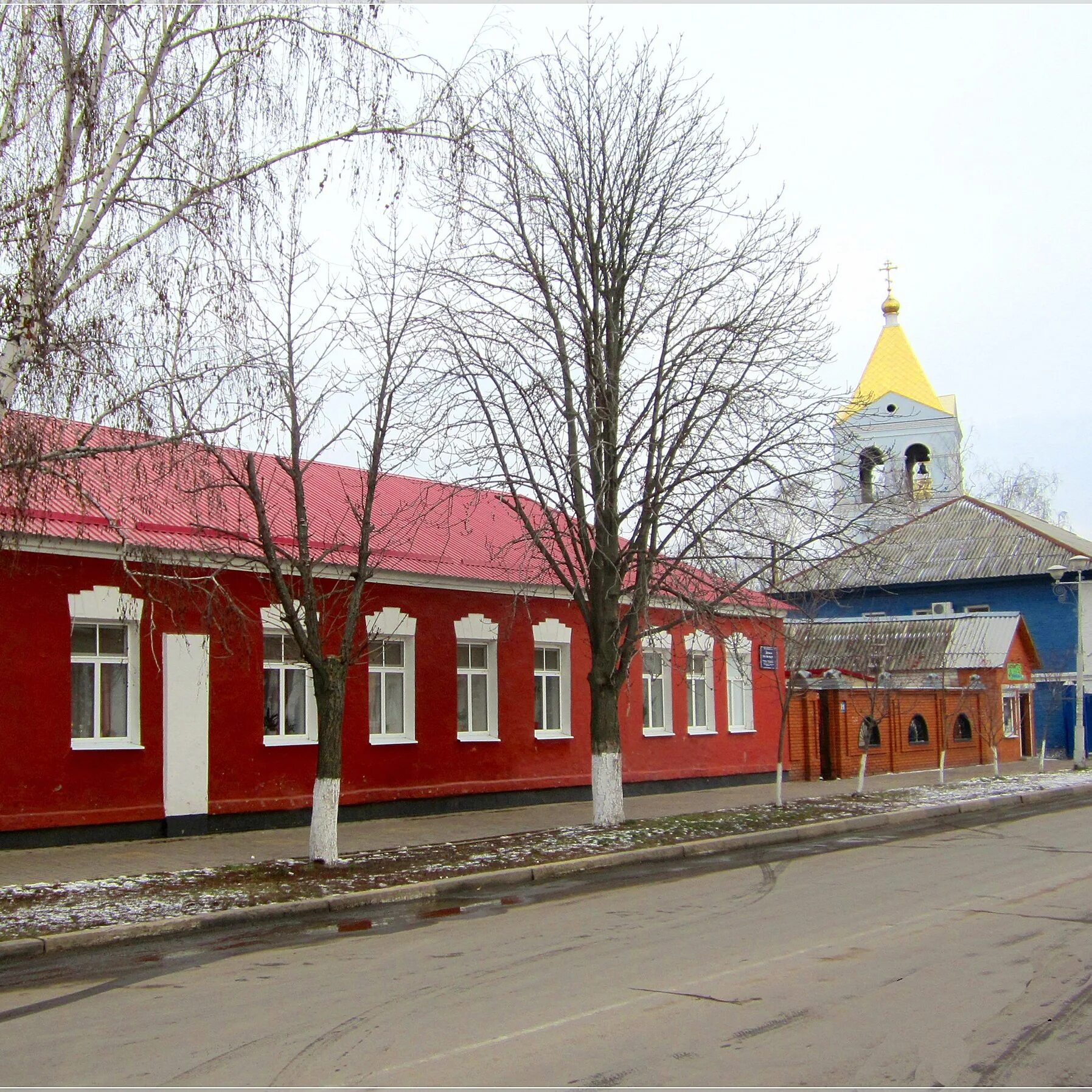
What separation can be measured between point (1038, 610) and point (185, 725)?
38.8m

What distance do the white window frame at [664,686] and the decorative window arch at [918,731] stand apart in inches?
367

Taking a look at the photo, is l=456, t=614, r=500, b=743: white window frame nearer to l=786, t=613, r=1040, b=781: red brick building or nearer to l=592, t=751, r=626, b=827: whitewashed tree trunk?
l=592, t=751, r=626, b=827: whitewashed tree trunk

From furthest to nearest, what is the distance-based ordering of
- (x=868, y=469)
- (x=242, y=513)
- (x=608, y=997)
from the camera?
(x=868, y=469) → (x=242, y=513) → (x=608, y=997)

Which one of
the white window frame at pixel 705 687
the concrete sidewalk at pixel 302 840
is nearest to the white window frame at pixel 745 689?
the white window frame at pixel 705 687

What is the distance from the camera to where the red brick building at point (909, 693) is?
29.3m

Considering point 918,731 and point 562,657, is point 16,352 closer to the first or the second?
A: point 562,657

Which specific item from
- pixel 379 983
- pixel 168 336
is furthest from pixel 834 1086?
pixel 168 336

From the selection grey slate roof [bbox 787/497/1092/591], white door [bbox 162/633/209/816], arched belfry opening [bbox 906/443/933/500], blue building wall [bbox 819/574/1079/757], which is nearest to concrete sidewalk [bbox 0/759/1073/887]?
white door [bbox 162/633/209/816]

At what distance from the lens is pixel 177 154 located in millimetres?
10352

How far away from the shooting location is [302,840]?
16.7m

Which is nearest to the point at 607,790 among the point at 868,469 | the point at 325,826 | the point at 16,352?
the point at 325,826

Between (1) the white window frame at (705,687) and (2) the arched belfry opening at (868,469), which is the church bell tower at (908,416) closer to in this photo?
(1) the white window frame at (705,687)

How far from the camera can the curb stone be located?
10.0 meters

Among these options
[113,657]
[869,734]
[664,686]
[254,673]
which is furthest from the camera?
[869,734]
